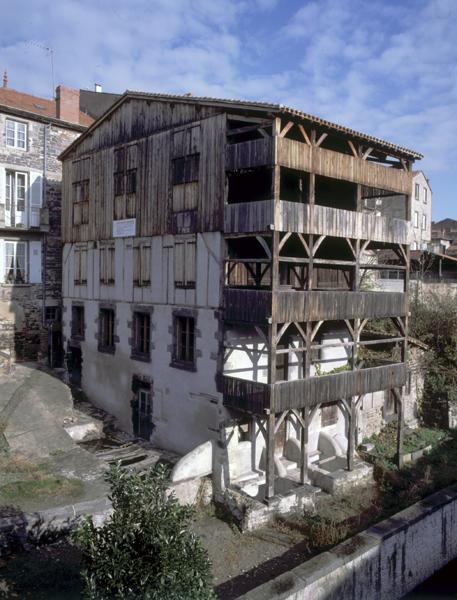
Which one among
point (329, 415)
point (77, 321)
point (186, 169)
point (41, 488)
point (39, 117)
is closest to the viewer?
point (41, 488)

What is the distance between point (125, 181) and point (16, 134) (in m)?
7.29

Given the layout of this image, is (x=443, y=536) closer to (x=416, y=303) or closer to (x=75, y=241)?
(x=416, y=303)

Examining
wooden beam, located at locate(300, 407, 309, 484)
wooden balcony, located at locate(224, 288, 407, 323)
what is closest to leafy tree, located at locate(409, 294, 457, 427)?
wooden balcony, located at locate(224, 288, 407, 323)

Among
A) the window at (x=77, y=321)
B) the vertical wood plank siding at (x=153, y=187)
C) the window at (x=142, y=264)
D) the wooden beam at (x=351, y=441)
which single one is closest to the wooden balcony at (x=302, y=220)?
the vertical wood plank siding at (x=153, y=187)

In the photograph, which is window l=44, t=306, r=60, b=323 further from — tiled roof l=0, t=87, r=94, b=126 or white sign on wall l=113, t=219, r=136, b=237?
tiled roof l=0, t=87, r=94, b=126

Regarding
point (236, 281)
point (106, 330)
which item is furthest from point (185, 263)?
point (106, 330)

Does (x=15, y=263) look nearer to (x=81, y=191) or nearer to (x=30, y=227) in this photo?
(x=30, y=227)

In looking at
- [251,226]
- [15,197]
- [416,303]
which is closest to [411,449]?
[416,303]

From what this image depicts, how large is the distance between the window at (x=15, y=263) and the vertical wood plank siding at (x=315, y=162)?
12.4 m

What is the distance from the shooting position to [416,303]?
24.7m

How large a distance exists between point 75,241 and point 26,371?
18.8 ft

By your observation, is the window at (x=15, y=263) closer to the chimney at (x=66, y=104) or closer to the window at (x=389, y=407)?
the chimney at (x=66, y=104)

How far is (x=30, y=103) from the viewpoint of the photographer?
83.7 feet

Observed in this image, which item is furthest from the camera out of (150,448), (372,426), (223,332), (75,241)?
(75,241)
